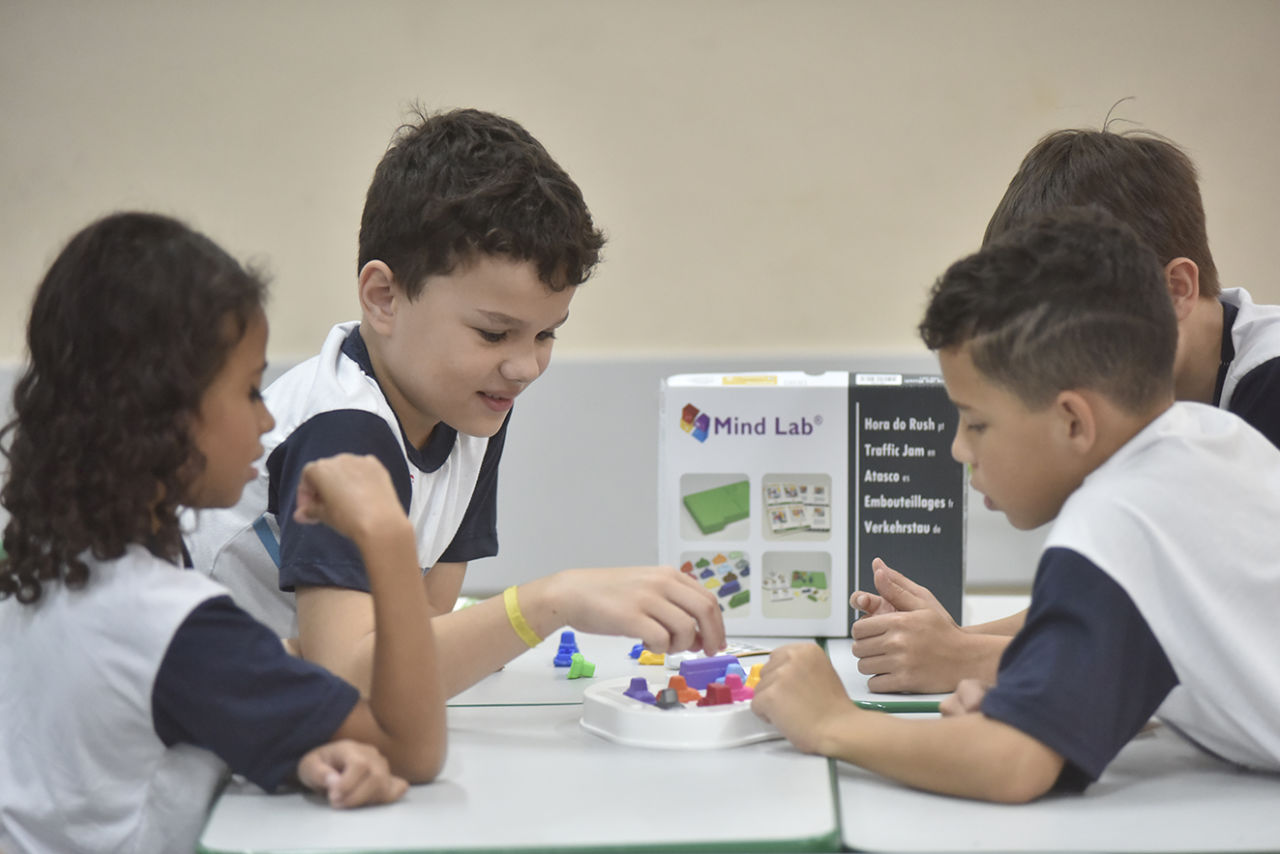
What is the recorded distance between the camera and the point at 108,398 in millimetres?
878

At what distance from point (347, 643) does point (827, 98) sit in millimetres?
1696

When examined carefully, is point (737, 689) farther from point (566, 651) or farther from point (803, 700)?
point (566, 651)

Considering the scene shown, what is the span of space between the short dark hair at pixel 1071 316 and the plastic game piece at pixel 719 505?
54cm

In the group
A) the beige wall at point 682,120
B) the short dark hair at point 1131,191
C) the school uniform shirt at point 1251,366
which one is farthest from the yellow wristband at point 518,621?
the beige wall at point 682,120

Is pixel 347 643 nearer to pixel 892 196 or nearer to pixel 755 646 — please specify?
pixel 755 646

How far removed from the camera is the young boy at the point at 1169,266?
4.15ft

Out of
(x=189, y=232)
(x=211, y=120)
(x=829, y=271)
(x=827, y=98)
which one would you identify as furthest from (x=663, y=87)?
(x=189, y=232)

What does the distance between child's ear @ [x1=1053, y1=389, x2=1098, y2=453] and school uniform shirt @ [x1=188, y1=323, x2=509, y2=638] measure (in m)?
0.60

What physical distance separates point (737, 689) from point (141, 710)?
485mm

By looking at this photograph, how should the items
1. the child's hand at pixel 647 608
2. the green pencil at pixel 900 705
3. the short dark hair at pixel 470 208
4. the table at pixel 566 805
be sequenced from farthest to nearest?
the short dark hair at pixel 470 208, the green pencil at pixel 900 705, the child's hand at pixel 647 608, the table at pixel 566 805

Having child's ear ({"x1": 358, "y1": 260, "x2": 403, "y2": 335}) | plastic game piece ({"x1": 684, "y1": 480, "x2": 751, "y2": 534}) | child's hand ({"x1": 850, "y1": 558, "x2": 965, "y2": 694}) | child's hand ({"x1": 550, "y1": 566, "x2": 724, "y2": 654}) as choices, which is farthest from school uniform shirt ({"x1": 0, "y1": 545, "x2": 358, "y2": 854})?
plastic game piece ({"x1": 684, "y1": 480, "x2": 751, "y2": 534})

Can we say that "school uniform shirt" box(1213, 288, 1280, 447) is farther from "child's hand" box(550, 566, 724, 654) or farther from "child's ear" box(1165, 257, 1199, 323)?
"child's hand" box(550, 566, 724, 654)

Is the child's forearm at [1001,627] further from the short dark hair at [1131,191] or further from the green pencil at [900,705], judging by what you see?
the short dark hair at [1131,191]

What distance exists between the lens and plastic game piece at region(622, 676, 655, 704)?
1.03 metres
